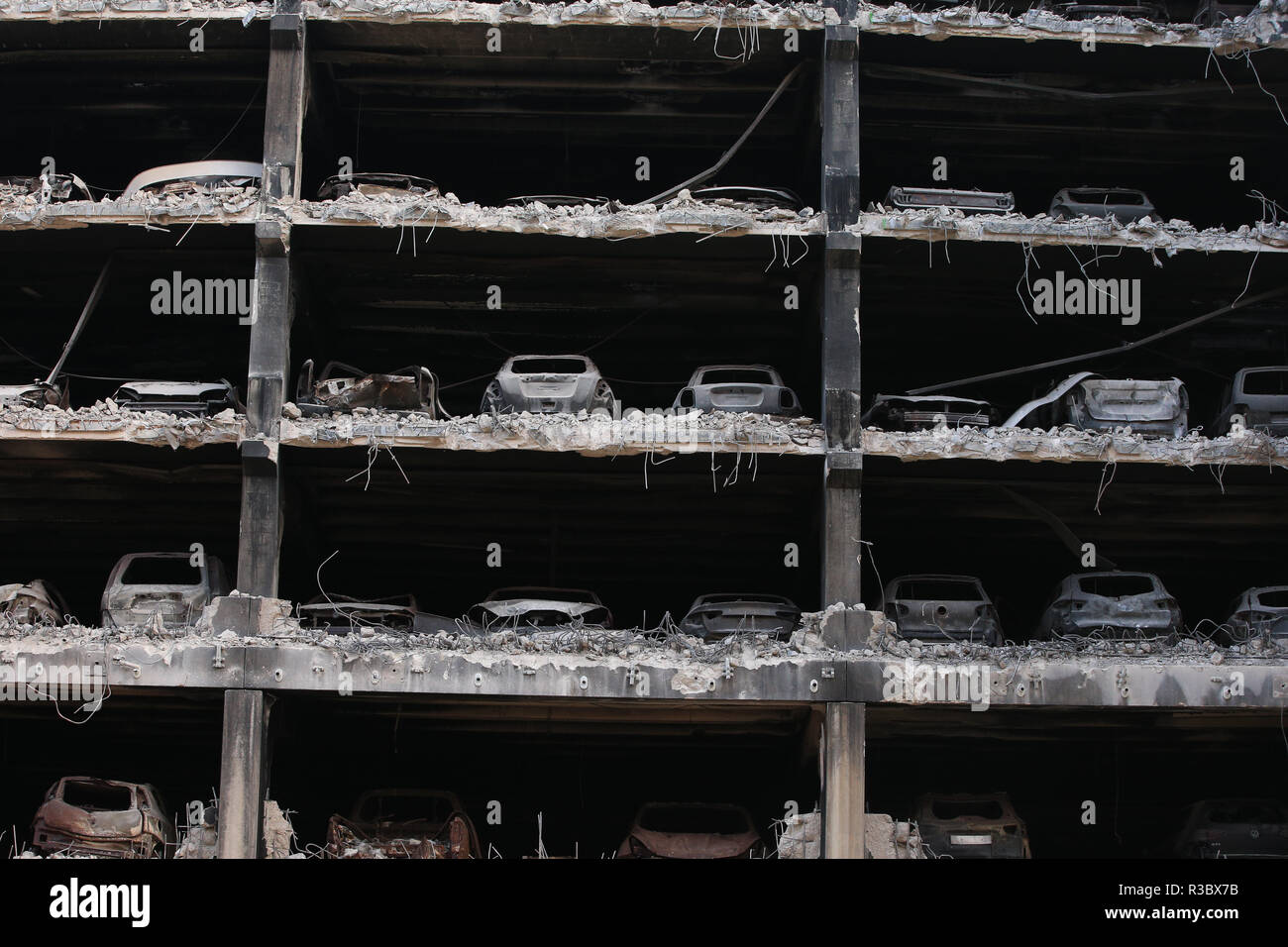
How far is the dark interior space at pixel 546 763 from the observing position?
69.1ft

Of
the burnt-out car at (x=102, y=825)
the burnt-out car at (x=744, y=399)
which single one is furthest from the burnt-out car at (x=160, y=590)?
the burnt-out car at (x=744, y=399)

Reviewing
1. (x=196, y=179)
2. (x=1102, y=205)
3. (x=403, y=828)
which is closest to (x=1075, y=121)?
(x=1102, y=205)

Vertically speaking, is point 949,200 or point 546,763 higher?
point 949,200

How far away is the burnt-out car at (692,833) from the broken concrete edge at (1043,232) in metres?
7.30

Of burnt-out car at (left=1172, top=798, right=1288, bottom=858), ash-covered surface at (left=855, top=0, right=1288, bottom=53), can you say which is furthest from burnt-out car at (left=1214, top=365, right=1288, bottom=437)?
burnt-out car at (left=1172, top=798, right=1288, bottom=858)

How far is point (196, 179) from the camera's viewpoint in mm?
20609

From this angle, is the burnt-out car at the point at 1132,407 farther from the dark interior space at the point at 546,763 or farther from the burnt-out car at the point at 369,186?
the burnt-out car at the point at 369,186

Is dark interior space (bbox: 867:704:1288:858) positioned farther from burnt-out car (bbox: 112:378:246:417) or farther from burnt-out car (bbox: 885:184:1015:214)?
burnt-out car (bbox: 112:378:246:417)

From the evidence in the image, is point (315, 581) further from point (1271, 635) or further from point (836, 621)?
point (1271, 635)

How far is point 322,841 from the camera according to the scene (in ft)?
73.4

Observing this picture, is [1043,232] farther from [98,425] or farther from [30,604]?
[30,604]

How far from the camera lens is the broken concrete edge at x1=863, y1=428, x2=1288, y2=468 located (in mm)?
19438

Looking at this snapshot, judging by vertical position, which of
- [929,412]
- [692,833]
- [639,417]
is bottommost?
[692,833]

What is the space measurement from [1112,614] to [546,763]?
8.67 m
